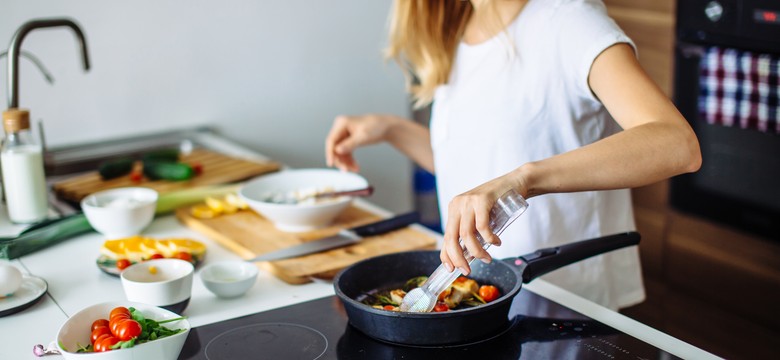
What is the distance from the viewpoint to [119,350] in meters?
1.04

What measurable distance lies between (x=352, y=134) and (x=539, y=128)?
16.9 inches

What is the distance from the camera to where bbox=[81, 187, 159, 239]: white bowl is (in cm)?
165

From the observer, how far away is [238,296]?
1.40m

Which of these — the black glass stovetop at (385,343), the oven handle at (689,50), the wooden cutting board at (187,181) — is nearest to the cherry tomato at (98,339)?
the black glass stovetop at (385,343)

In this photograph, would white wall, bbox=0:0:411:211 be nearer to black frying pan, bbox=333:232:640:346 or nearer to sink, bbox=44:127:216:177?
sink, bbox=44:127:216:177

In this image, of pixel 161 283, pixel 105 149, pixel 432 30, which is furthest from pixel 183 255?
pixel 105 149

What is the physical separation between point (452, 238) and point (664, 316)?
1634 millimetres

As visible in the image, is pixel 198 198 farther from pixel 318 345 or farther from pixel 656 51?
pixel 656 51

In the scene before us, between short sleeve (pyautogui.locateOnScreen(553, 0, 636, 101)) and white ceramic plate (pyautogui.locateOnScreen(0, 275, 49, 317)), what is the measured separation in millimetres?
918

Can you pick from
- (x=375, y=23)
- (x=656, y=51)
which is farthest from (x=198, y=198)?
(x=656, y=51)

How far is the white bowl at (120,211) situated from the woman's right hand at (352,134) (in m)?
0.37

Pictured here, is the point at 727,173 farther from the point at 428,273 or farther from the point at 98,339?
the point at 98,339

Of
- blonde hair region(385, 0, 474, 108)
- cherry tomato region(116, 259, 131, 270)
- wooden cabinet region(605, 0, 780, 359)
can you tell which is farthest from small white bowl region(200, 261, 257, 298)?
wooden cabinet region(605, 0, 780, 359)

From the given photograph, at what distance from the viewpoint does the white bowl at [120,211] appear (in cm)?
165
